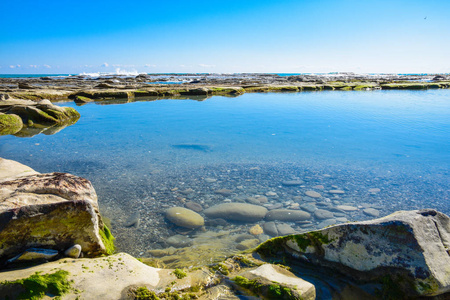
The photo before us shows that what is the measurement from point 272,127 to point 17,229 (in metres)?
13.1

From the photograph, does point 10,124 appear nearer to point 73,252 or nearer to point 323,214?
point 73,252

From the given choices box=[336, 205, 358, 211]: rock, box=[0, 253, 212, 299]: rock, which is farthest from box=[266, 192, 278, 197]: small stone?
box=[0, 253, 212, 299]: rock

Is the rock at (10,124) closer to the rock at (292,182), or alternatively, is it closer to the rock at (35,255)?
the rock at (35,255)

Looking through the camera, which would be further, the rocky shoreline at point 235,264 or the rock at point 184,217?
the rock at point 184,217

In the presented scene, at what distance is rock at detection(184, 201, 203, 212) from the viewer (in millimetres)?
6357

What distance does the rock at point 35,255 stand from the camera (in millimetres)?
3439

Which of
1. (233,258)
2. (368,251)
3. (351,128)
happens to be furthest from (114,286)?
(351,128)

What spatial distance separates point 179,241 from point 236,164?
14.2 feet

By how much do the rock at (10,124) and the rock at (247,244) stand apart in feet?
49.6

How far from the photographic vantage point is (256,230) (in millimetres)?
5566

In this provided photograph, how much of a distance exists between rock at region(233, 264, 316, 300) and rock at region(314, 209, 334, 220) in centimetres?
253

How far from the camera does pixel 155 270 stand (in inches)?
150

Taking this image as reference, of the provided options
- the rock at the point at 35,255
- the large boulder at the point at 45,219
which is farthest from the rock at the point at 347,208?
the rock at the point at 35,255

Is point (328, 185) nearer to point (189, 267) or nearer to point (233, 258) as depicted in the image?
point (233, 258)
